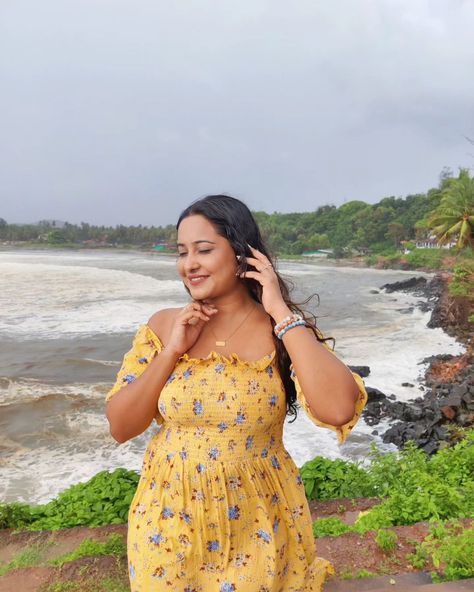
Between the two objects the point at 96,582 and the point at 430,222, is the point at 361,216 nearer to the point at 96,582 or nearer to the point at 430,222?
the point at 430,222

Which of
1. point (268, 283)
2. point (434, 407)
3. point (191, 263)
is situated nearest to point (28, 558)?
point (191, 263)

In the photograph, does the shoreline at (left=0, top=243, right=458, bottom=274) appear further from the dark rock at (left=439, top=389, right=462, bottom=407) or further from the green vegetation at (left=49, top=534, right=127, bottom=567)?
the green vegetation at (left=49, top=534, right=127, bottom=567)

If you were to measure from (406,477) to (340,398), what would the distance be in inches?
166

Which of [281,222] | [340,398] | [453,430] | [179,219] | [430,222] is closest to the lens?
[340,398]

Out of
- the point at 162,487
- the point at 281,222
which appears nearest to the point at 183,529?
the point at 162,487

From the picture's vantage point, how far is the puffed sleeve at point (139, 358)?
5.74ft

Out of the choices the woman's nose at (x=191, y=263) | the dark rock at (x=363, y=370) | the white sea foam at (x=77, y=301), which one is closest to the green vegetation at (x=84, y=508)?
the woman's nose at (x=191, y=263)

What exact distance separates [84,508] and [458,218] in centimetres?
2656

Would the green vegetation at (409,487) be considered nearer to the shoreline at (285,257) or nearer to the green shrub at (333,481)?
the green shrub at (333,481)

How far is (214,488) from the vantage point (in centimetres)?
163

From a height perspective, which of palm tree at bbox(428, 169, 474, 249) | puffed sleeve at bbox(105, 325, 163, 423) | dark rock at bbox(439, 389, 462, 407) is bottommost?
dark rock at bbox(439, 389, 462, 407)

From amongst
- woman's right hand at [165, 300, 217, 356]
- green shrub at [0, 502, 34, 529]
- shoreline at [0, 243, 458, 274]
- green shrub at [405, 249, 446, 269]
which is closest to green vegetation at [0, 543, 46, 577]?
green shrub at [0, 502, 34, 529]

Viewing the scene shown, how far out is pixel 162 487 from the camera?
65.4 inches

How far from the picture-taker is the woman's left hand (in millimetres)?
1654
